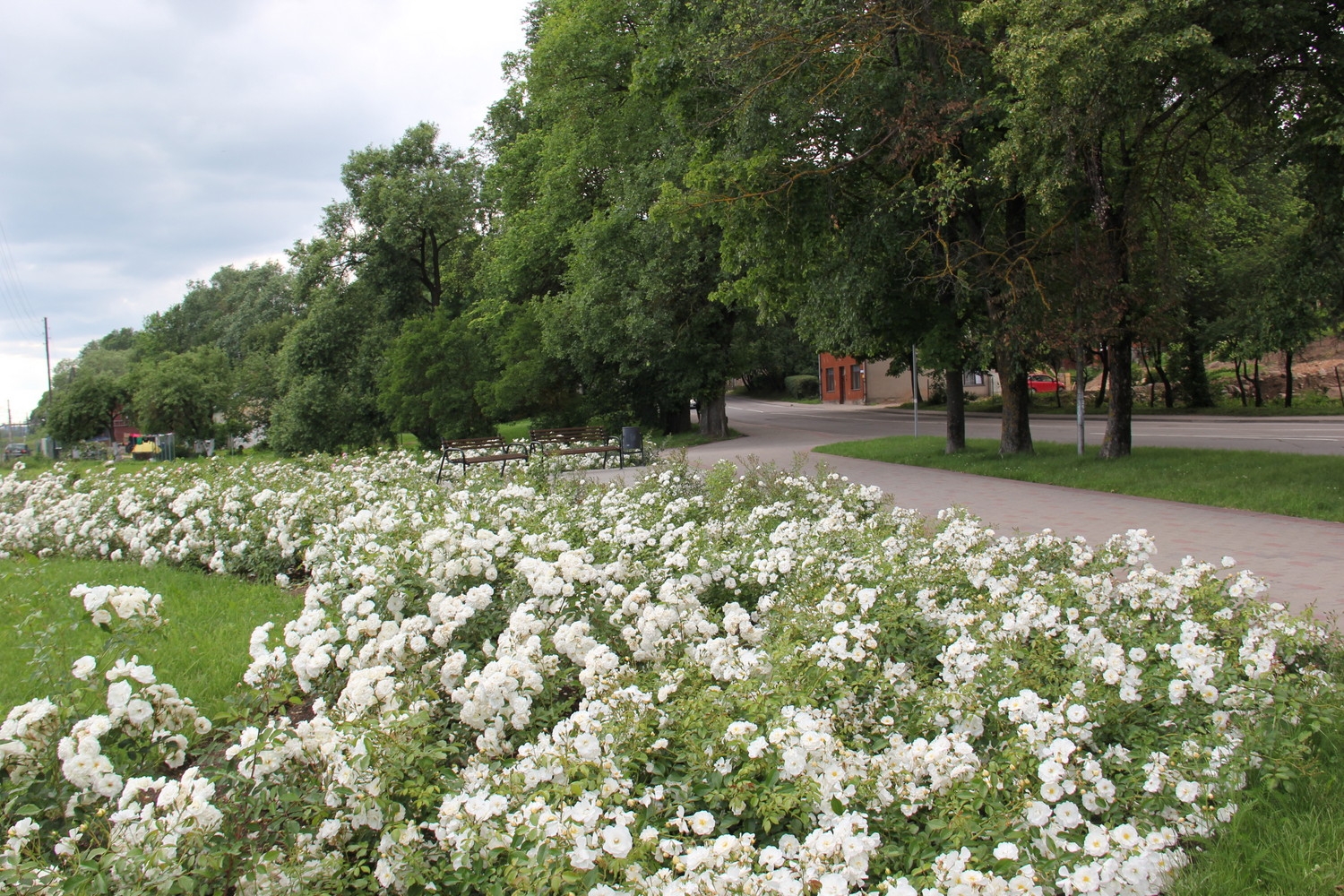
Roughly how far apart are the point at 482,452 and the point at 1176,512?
12723 mm

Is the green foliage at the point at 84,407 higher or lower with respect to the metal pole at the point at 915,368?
higher

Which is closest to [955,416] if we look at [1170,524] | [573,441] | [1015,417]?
[1015,417]

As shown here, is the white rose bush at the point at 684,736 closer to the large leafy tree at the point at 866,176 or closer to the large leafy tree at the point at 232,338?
the large leafy tree at the point at 866,176

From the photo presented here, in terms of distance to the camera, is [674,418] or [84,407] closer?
[674,418]

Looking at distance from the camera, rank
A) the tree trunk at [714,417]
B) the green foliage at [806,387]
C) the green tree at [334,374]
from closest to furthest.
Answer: the tree trunk at [714,417], the green tree at [334,374], the green foliage at [806,387]

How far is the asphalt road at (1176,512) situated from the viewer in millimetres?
7383

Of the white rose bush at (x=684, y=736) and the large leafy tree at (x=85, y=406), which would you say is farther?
the large leafy tree at (x=85, y=406)

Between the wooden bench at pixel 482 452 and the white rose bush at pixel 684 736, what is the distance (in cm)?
1149

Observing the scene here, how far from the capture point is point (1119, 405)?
50.0 ft

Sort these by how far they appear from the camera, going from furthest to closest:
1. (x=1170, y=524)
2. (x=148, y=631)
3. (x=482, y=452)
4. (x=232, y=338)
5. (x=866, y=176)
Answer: (x=232, y=338), (x=482, y=452), (x=866, y=176), (x=1170, y=524), (x=148, y=631)

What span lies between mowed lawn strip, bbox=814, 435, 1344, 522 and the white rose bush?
6.80m

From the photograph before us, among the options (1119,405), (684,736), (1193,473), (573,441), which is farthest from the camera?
(573,441)

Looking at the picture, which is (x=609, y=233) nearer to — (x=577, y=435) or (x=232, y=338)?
(x=577, y=435)

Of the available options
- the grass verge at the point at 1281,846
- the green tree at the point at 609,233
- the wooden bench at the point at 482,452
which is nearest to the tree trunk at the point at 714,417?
the green tree at the point at 609,233
